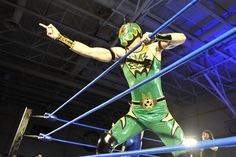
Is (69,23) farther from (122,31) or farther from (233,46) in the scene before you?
(122,31)

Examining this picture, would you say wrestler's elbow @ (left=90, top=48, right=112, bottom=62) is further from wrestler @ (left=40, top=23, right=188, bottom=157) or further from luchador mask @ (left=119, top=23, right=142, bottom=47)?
luchador mask @ (left=119, top=23, right=142, bottom=47)

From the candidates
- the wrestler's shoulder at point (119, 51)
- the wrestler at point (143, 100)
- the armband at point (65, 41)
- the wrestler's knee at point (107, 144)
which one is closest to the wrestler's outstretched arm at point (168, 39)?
the wrestler at point (143, 100)

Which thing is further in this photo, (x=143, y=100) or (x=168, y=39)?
(x=143, y=100)

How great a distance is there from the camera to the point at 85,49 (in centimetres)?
166

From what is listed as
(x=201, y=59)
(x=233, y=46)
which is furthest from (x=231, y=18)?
(x=201, y=59)

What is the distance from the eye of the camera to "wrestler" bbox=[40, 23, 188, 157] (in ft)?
4.90

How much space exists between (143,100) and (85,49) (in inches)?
20.2

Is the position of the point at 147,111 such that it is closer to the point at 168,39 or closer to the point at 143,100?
the point at 143,100

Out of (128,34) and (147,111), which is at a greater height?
(128,34)

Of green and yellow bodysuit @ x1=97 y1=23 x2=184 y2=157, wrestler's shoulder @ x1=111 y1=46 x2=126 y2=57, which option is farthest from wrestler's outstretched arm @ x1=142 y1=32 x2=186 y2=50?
Answer: wrestler's shoulder @ x1=111 y1=46 x2=126 y2=57

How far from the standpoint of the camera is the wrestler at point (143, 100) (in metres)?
1.49

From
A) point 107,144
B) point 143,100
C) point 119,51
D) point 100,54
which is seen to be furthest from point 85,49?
point 107,144

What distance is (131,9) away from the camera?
452 cm

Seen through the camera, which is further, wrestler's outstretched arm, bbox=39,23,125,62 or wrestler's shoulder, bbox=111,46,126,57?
wrestler's shoulder, bbox=111,46,126,57
